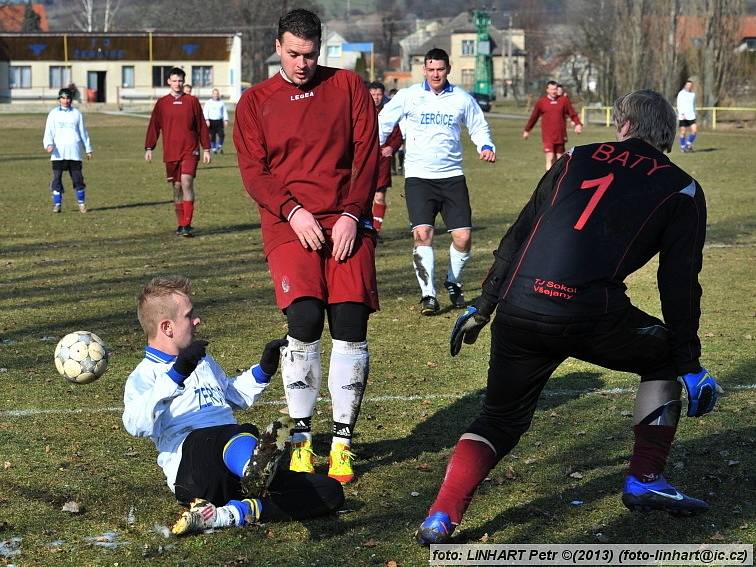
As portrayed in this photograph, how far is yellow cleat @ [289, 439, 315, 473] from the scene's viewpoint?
562 centimetres

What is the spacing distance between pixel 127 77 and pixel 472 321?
88.3 meters

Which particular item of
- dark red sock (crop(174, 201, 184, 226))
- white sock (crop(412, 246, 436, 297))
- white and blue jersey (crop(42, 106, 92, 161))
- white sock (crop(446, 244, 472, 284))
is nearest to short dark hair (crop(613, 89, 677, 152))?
white sock (crop(412, 246, 436, 297))

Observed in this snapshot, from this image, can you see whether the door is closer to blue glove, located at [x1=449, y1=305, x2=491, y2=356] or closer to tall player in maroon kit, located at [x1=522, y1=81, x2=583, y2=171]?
tall player in maroon kit, located at [x1=522, y1=81, x2=583, y2=171]

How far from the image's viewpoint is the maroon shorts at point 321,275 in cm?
553

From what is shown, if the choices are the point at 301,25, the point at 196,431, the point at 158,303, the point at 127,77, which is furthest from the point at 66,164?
the point at 127,77

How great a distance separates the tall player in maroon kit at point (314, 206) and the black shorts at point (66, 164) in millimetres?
14263

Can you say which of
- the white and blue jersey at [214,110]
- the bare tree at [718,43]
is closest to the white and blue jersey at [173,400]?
the white and blue jersey at [214,110]

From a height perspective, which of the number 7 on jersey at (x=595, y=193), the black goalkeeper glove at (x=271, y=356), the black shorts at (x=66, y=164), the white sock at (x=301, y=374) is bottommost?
the white sock at (x=301, y=374)

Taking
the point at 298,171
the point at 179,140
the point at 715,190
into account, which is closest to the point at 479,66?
the point at 715,190

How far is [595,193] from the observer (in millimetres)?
4426

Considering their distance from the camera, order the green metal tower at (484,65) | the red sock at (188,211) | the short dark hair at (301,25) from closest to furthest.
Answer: the short dark hair at (301,25)
the red sock at (188,211)
the green metal tower at (484,65)

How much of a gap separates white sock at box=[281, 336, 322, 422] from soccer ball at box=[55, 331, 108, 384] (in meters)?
0.90

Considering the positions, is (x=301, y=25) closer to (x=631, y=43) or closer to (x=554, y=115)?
(x=554, y=115)

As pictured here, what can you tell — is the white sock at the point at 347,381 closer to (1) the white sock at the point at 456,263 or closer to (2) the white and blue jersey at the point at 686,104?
(1) the white sock at the point at 456,263
